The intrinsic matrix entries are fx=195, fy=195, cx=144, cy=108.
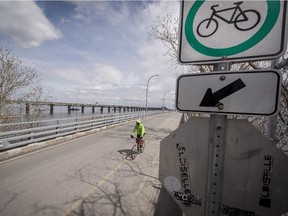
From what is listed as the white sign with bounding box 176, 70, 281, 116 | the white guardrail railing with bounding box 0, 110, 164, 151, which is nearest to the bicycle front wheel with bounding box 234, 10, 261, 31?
the white sign with bounding box 176, 70, 281, 116

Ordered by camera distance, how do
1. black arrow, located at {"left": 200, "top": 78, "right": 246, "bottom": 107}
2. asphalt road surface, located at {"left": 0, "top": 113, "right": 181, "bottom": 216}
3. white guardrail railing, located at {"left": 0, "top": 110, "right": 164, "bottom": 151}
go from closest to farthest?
black arrow, located at {"left": 200, "top": 78, "right": 246, "bottom": 107} → asphalt road surface, located at {"left": 0, "top": 113, "right": 181, "bottom": 216} → white guardrail railing, located at {"left": 0, "top": 110, "right": 164, "bottom": 151}

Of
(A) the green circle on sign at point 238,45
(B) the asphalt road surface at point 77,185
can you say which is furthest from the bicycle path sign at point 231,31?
(B) the asphalt road surface at point 77,185

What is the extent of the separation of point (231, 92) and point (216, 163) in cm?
56

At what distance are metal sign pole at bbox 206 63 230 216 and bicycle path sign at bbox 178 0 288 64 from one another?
1.76ft

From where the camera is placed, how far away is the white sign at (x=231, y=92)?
1374 mm

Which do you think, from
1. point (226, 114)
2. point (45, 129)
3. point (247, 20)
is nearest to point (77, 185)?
point (226, 114)

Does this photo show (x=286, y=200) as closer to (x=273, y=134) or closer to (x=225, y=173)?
(x=225, y=173)

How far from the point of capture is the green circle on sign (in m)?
1.42

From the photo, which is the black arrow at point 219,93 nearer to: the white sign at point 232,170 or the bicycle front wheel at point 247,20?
the white sign at point 232,170

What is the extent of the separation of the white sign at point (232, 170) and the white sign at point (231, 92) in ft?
0.37

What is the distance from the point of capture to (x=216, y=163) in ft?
4.98

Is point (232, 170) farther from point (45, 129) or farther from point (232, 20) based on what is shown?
point (45, 129)

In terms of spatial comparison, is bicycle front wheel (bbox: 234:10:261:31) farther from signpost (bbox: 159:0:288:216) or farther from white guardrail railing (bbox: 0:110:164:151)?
white guardrail railing (bbox: 0:110:164:151)

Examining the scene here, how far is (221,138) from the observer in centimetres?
151
